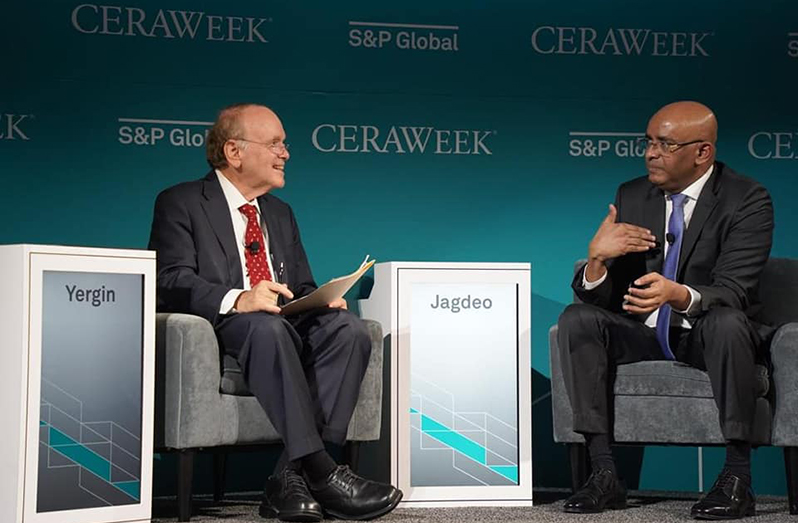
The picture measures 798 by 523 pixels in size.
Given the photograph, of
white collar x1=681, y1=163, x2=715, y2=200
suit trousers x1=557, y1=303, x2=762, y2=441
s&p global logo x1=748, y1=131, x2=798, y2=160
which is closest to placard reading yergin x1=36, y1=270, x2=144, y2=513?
suit trousers x1=557, y1=303, x2=762, y2=441

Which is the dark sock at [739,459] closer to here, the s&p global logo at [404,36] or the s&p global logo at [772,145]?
the s&p global logo at [772,145]

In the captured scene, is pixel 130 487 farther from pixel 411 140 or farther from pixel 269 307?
pixel 411 140

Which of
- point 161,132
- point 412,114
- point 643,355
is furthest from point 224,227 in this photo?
A: point 643,355

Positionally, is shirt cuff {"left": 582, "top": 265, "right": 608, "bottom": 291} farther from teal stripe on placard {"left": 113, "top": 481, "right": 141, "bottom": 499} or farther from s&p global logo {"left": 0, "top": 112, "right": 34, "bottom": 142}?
s&p global logo {"left": 0, "top": 112, "right": 34, "bottom": 142}

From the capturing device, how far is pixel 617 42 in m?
5.27

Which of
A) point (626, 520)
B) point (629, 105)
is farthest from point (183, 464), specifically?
point (629, 105)

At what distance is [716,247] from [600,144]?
44.4 inches

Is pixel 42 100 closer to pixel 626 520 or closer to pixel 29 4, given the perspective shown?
pixel 29 4

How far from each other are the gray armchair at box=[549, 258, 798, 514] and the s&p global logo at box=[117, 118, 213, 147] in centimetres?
175

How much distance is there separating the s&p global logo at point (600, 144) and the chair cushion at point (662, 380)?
1.43 m

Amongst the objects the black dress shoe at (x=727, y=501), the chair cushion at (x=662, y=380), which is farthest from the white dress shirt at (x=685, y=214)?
the black dress shoe at (x=727, y=501)

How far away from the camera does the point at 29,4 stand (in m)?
4.78

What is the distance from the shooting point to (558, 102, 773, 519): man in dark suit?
3775 mm

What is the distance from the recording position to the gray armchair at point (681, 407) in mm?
3877
